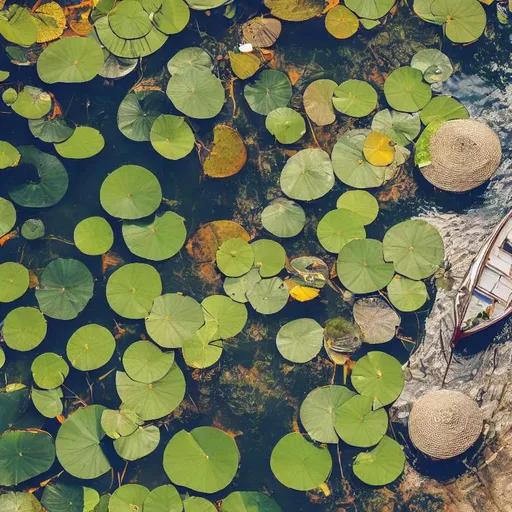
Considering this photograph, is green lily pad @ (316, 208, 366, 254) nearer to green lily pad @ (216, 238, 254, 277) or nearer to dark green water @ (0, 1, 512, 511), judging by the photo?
dark green water @ (0, 1, 512, 511)

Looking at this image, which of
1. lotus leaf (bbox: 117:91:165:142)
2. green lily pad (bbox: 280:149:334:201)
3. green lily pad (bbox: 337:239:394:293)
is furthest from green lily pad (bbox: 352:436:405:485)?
lotus leaf (bbox: 117:91:165:142)

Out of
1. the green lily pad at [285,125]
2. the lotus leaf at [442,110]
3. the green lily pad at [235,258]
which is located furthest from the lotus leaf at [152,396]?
the lotus leaf at [442,110]

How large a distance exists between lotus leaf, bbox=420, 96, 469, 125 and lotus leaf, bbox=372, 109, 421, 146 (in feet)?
0.40

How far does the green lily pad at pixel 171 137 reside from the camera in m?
8.21

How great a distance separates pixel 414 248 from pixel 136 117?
3.59 meters

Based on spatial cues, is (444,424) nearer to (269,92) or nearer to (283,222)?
(283,222)

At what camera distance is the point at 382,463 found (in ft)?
26.5

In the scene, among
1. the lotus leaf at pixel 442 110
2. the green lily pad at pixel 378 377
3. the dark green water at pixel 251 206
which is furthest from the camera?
the lotus leaf at pixel 442 110

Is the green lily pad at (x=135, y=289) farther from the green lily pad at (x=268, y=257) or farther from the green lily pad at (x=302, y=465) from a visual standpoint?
the green lily pad at (x=302, y=465)

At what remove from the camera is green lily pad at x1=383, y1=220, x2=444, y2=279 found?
8117 mm

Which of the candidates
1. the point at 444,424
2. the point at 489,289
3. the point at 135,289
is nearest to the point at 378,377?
the point at 444,424

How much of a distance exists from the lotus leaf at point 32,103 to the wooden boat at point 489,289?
5.34 m

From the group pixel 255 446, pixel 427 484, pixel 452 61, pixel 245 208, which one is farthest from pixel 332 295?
pixel 452 61

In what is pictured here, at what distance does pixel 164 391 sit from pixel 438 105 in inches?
182
